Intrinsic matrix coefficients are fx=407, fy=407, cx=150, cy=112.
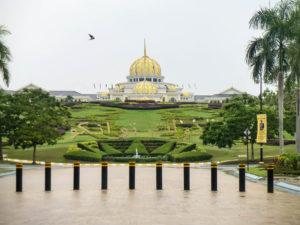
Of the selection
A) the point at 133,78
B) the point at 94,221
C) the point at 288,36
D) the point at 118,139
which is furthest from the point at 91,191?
the point at 133,78

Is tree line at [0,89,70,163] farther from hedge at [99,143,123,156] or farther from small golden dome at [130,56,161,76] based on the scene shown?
small golden dome at [130,56,161,76]

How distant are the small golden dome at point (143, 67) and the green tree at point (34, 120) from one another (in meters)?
76.6

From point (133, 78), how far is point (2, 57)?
91149 mm

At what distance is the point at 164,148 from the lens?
36.7 m

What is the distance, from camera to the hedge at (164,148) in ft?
116

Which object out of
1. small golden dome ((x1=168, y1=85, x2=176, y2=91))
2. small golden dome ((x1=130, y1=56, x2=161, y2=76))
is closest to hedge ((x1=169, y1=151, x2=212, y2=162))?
small golden dome ((x1=130, y1=56, x2=161, y2=76))

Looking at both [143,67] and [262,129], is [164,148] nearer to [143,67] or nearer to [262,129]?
[262,129]

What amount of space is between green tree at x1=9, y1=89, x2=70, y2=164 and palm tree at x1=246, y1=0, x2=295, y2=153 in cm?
1596

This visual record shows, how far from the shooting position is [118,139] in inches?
1594

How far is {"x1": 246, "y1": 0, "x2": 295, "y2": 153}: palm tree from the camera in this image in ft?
82.7

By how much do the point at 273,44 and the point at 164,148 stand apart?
14.6 m

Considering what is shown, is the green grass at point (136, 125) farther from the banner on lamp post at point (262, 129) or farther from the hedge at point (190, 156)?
the banner on lamp post at point (262, 129)

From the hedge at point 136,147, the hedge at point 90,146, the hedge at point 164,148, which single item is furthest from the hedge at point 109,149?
the hedge at point 164,148

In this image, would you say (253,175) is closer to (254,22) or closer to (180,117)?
(254,22)
